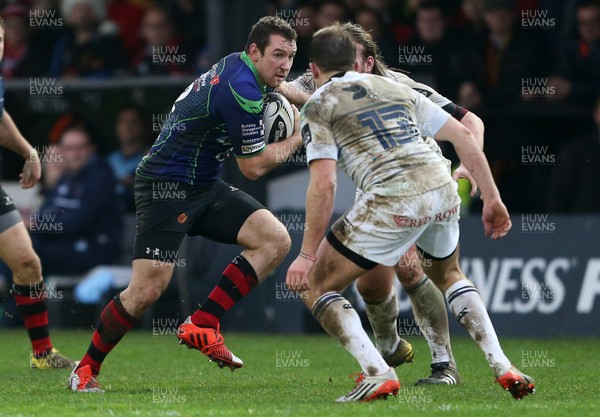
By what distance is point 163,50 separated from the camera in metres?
14.7

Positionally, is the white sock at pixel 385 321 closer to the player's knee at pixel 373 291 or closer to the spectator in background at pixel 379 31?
the player's knee at pixel 373 291

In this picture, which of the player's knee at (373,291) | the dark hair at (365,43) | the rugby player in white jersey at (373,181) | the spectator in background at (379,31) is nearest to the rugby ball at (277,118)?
the dark hair at (365,43)

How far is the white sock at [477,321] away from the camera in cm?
668

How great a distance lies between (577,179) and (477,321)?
5.85 m

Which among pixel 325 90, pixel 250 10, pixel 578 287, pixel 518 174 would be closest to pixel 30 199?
pixel 250 10

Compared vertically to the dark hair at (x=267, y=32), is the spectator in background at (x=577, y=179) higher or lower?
lower

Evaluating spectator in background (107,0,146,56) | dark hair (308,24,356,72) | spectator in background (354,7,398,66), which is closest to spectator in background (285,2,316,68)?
spectator in background (354,7,398,66)

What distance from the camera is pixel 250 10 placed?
13.1 m

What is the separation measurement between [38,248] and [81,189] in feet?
2.69

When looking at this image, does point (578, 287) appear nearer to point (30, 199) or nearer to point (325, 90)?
point (325, 90)

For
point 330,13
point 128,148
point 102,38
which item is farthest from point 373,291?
point 102,38

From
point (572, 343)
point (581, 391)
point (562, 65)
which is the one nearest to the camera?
point (581, 391)

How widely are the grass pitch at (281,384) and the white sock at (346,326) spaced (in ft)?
0.81

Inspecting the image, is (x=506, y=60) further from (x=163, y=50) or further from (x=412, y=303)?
(x=412, y=303)
